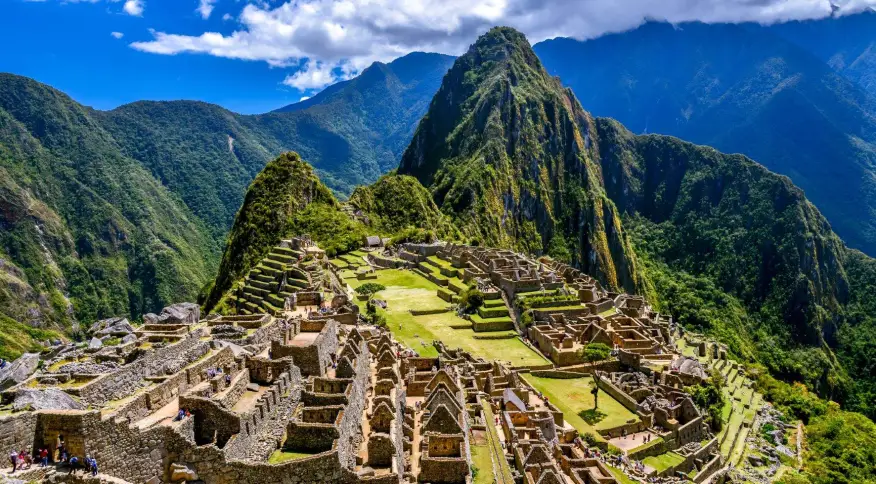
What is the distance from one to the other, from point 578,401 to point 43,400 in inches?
1269

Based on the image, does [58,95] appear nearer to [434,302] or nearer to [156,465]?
[434,302]

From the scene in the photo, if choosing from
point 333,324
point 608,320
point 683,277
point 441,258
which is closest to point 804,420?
point 608,320

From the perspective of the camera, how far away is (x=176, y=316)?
26.4 meters

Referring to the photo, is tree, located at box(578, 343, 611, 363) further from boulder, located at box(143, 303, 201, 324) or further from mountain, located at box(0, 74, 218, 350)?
mountain, located at box(0, 74, 218, 350)

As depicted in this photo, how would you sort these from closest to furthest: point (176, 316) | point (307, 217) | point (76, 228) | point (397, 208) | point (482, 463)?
point (482, 463), point (176, 316), point (307, 217), point (397, 208), point (76, 228)

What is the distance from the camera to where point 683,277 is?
19162cm

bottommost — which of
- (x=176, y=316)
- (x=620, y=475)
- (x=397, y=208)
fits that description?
(x=620, y=475)

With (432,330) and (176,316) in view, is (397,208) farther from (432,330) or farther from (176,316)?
(176,316)

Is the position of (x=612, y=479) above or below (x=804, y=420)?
above

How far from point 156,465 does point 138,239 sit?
153m

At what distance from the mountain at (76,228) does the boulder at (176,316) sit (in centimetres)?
7254

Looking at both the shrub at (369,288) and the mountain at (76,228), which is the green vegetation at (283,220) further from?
the mountain at (76,228)

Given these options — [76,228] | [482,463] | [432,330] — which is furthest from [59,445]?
[76,228]

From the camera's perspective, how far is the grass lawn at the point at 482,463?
20.9m
